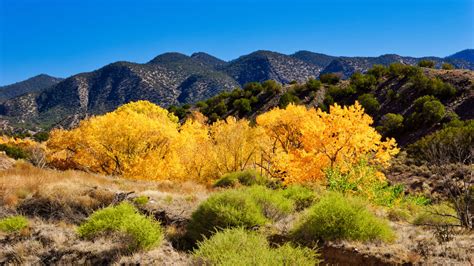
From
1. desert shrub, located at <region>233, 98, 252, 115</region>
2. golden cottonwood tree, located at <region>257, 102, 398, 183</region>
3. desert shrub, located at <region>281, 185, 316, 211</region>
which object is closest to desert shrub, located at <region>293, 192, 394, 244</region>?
desert shrub, located at <region>281, 185, 316, 211</region>

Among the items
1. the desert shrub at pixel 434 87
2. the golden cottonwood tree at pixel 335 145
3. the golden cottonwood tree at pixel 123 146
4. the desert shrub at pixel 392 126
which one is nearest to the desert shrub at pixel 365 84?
the desert shrub at pixel 434 87

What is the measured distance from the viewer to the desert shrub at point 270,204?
470 inches

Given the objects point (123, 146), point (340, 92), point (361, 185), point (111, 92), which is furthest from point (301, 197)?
point (111, 92)

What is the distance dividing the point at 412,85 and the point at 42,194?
55164 millimetres

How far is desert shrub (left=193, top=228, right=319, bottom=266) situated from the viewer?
21.1ft

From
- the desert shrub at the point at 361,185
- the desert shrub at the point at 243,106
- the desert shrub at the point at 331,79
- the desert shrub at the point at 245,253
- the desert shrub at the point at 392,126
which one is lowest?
the desert shrub at the point at 392,126

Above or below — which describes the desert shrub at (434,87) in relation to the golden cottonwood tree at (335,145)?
above

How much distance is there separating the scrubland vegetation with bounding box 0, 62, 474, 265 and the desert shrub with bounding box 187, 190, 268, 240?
0.04m

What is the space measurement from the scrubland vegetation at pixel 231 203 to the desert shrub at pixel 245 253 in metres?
0.03

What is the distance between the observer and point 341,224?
934 centimetres

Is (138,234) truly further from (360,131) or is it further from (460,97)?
(460,97)

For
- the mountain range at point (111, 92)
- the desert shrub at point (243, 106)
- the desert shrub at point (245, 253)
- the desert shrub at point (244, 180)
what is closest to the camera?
the desert shrub at point (245, 253)

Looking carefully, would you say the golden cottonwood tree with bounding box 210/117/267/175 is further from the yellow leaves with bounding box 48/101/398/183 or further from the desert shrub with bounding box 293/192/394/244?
the desert shrub with bounding box 293/192/394/244

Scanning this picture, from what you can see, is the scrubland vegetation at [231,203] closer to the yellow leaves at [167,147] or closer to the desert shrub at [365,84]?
the yellow leaves at [167,147]
